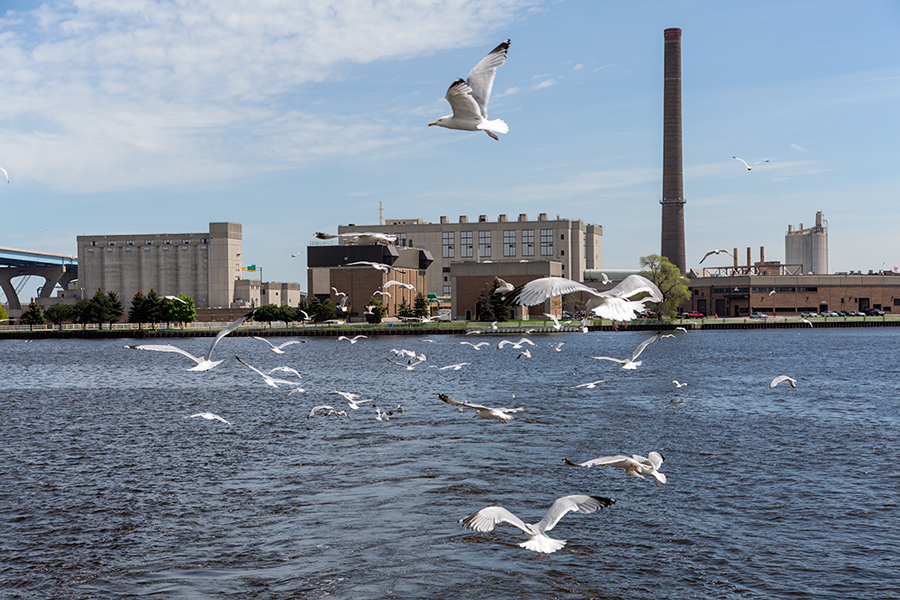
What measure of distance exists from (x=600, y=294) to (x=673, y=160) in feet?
464

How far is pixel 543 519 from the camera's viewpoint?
38.1 ft

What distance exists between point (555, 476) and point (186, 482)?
11.5 metres

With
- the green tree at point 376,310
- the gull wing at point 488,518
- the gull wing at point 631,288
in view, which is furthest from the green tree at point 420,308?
the gull wing at point 488,518

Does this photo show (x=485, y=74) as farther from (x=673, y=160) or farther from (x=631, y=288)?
(x=673, y=160)

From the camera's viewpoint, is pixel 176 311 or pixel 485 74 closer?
pixel 485 74

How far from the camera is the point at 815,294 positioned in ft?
522

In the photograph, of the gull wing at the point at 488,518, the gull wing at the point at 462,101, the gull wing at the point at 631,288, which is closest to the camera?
the gull wing at the point at 488,518

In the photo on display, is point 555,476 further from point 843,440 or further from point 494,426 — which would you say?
point 843,440

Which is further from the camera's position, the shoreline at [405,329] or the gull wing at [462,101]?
the shoreline at [405,329]

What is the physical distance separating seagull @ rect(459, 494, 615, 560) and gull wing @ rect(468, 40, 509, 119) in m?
6.84

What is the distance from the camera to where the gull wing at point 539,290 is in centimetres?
1328

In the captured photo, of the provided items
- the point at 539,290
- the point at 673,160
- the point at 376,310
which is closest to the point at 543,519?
the point at 539,290

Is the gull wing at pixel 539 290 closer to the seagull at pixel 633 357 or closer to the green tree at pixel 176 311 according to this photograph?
the seagull at pixel 633 357

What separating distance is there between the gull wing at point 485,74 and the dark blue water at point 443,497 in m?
9.52
